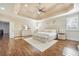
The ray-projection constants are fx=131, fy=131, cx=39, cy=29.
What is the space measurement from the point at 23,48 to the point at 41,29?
51 cm

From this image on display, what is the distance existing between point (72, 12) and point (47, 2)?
0.52 m

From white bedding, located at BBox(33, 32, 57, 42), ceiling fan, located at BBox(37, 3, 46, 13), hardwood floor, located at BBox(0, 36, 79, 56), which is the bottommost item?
hardwood floor, located at BBox(0, 36, 79, 56)

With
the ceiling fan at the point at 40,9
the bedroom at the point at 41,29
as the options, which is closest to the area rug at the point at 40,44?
the bedroom at the point at 41,29

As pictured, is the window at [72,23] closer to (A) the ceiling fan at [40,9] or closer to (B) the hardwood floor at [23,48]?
(B) the hardwood floor at [23,48]

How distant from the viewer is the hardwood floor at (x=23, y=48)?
8.32 feet

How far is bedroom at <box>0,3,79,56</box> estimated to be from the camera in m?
2.53

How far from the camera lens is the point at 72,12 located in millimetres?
2494

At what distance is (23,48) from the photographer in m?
2.54

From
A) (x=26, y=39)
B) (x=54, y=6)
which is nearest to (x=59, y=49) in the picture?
(x=26, y=39)

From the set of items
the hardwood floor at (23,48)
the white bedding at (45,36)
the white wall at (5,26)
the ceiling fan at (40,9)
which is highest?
the ceiling fan at (40,9)

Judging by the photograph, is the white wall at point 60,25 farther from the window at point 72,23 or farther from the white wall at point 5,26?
the white wall at point 5,26

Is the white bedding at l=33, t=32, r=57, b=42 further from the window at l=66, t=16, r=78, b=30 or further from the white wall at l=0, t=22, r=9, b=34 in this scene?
the white wall at l=0, t=22, r=9, b=34

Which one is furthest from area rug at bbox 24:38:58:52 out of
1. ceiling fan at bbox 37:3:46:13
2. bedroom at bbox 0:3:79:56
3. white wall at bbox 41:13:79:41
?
ceiling fan at bbox 37:3:46:13

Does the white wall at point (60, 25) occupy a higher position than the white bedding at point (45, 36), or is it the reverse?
the white wall at point (60, 25)
